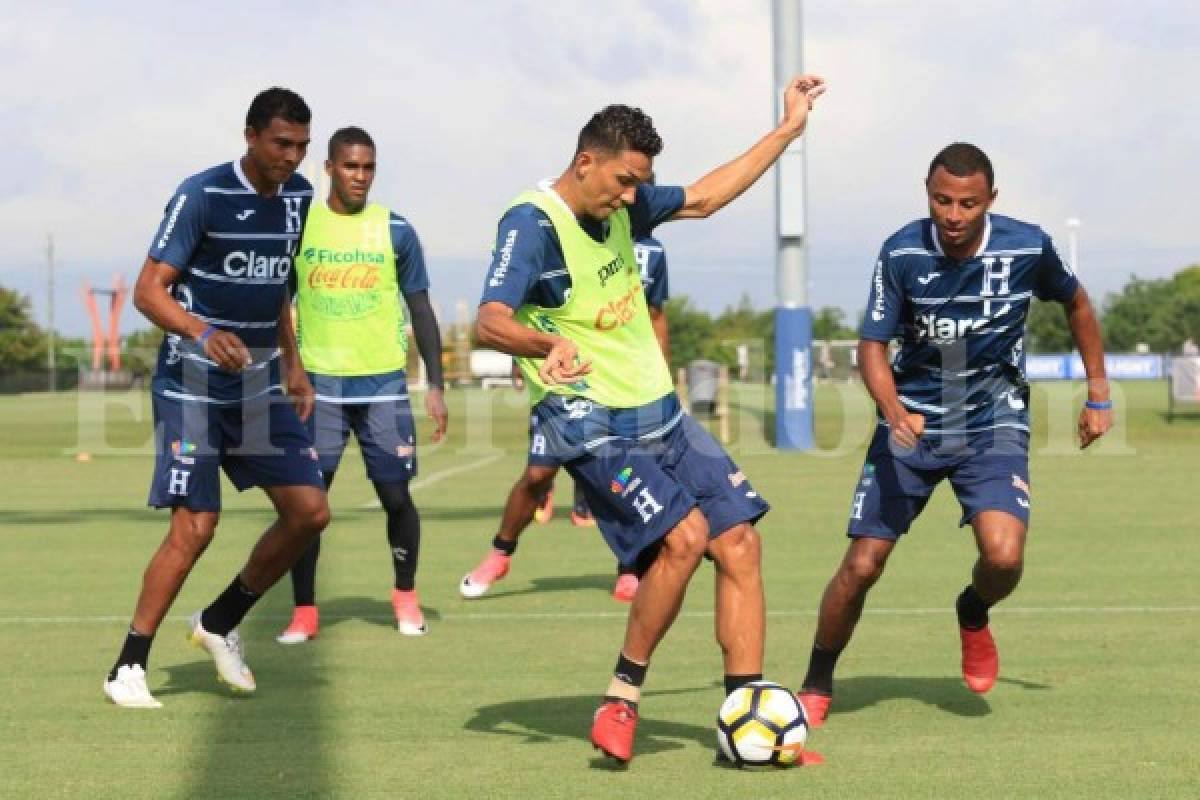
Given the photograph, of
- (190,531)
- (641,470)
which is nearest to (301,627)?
(190,531)

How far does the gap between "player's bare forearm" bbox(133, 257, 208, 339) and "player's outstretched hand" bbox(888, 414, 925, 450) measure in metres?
2.65

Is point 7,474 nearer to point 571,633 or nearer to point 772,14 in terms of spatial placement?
point 772,14

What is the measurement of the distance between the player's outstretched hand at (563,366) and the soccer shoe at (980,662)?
2158 mm

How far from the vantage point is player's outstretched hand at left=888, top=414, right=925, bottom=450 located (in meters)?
6.52

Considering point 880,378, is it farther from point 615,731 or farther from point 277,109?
point 277,109

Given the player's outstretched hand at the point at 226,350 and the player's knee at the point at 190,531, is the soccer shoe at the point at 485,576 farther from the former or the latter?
the player's outstretched hand at the point at 226,350

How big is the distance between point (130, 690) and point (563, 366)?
2661mm

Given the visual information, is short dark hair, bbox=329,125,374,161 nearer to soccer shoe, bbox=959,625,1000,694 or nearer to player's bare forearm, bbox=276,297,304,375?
player's bare forearm, bbox=276,297,304,375

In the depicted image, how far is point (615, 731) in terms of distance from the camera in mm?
5844

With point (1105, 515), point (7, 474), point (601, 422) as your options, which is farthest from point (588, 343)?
point (7, 474)

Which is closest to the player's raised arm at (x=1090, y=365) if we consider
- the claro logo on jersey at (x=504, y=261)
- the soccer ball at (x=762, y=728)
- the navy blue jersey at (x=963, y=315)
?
the navy blue jersey at (x=963, y=315)

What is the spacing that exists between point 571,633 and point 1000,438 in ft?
9.62

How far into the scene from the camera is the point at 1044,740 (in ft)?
20.5

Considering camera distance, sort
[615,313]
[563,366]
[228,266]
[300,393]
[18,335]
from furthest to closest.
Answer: [18,335], [300,393], [228,266], [615,313], [563,366]
